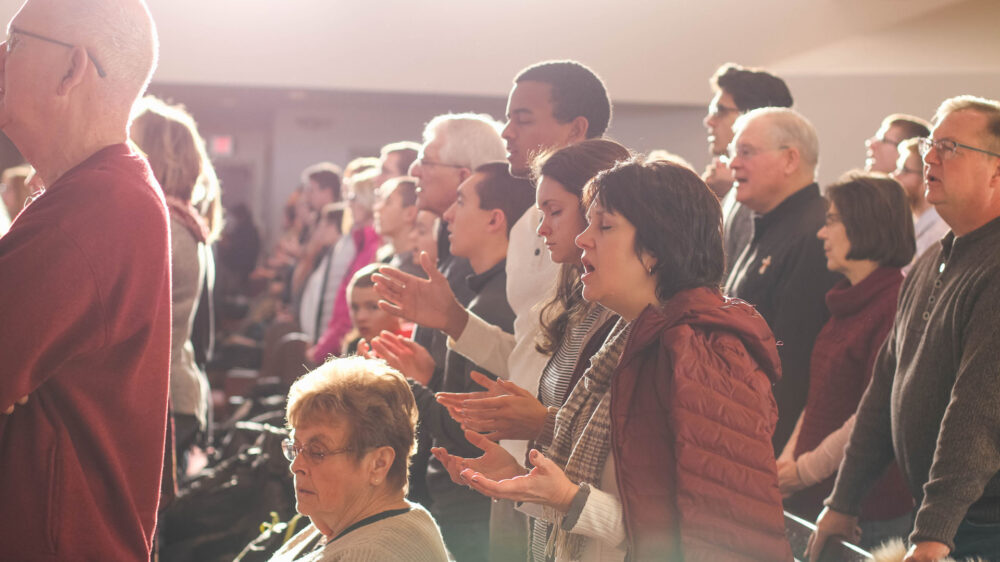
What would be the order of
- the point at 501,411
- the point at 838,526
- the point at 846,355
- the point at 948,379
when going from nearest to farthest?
the point at 501,411 → the point at 948,379 → the point at 838,526 → the point at 846,355

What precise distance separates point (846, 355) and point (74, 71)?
6.80ft

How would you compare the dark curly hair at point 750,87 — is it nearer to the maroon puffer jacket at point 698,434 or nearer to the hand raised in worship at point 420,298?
the hand raised in worship at point 420,298

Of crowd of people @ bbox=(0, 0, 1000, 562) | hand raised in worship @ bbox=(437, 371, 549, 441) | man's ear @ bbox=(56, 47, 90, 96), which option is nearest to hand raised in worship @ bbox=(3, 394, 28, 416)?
crowd of people @ bbox=(0, 0, 1000, 562)

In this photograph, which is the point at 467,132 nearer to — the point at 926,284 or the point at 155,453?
the point at 926,284

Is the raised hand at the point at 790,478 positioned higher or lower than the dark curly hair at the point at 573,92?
lower

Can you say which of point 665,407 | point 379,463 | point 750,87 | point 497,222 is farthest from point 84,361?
point 750,87

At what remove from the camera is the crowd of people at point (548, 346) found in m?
1.41

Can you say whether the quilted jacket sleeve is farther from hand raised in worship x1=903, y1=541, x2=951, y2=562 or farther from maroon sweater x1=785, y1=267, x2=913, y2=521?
maroon sweater x1=785, y1=267, x2=913, y2=521

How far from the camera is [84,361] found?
4.61ft

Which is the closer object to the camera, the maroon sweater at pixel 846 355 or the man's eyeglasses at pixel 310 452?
the man's eyeglasses at pixel 310 452

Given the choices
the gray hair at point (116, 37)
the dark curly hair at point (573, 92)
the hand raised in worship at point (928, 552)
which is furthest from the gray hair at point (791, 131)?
the gray hair at point (116, 37)

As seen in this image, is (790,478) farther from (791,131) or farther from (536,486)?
(536,486)

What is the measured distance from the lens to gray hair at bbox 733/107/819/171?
10.6 feet

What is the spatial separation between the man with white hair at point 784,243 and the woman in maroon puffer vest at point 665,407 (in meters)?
1.50
